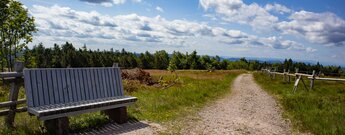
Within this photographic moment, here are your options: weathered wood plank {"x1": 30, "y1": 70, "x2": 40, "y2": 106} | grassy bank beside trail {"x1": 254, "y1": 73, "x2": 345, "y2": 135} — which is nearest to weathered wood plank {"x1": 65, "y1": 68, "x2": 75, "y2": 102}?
weathered wood plank {"x1": 30, "y1": 70, "x2": 40, "y2": 106}

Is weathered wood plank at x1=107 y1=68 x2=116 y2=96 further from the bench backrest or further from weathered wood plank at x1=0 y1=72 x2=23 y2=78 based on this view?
weathered wood plank at x1=0 y1=72 x2=23 y2=78

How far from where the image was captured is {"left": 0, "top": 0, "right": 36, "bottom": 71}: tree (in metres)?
23.3

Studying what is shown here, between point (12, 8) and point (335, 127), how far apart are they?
23.6 m

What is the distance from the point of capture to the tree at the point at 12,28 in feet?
76.4

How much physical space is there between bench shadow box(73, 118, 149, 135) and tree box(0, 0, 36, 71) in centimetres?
1812

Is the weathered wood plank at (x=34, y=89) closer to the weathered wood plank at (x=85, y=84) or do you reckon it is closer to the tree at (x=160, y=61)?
the weathered wood plank at (x=85, y=84)

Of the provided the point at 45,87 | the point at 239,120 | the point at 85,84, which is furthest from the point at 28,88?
the point at 239,120

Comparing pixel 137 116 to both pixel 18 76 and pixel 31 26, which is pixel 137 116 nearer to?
pixel 18 76

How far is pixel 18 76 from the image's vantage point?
7.81 metres

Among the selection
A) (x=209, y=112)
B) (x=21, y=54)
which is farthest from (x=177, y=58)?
(x=209, y=112)

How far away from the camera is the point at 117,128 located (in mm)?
9016

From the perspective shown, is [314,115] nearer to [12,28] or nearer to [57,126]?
[57,126]

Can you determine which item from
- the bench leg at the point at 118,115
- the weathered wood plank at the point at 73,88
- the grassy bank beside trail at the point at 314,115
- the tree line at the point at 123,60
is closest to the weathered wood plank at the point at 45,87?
the weathered wood plank at the point at 73,88

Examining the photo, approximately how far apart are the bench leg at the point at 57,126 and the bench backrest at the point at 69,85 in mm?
527
